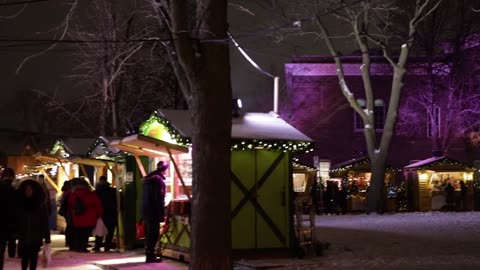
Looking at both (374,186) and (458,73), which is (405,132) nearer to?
(458,73)

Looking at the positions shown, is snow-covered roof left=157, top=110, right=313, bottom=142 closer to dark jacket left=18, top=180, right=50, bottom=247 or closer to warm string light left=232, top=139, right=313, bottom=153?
warm string light left=232, top=139, right=313, bottom=153

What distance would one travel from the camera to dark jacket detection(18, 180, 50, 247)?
1107 cm

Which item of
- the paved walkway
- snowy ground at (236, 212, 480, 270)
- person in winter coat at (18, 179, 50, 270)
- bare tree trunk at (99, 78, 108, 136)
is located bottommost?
the paved walkway

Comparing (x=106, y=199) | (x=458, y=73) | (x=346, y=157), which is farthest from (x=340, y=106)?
(x=106, y=199)

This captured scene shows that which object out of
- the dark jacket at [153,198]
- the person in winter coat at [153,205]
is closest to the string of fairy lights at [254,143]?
the person in winter coat at [153,205]

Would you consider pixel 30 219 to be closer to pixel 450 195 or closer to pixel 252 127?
pixel 252 127

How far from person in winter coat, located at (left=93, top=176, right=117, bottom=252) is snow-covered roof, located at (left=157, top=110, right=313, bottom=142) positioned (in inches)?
134

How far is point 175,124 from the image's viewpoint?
14.3m

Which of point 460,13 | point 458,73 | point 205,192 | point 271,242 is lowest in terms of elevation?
point 271,242

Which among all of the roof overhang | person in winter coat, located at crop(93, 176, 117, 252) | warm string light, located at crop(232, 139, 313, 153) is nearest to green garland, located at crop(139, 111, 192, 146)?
the roof overhang

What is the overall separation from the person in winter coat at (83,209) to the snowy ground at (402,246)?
18.9 feet

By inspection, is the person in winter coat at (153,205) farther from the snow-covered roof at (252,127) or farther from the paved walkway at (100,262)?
the snow-covered roof at (252,127)

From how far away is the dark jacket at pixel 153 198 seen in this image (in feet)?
45.8

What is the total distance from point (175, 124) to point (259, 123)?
2.00 meters
